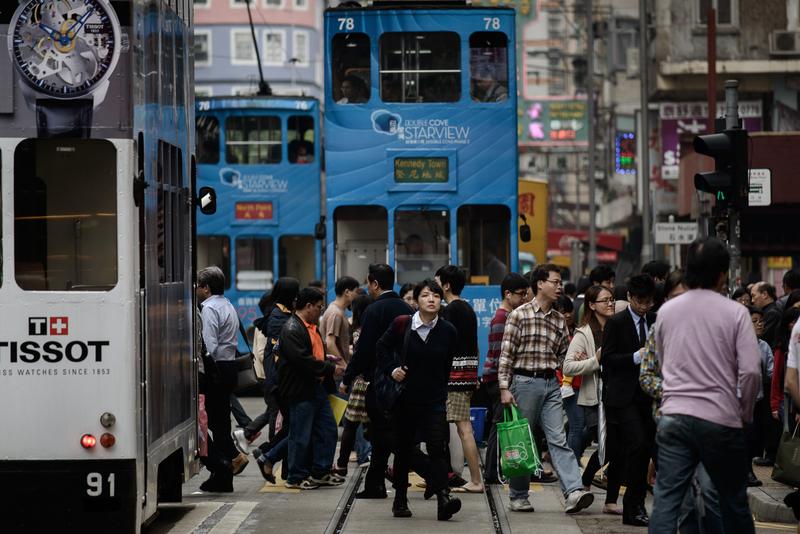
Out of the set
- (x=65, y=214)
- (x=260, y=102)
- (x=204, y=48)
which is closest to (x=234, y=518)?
(x=65, y=214)

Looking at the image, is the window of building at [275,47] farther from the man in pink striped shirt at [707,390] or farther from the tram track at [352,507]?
the man in pink striped shirt at [707,390]

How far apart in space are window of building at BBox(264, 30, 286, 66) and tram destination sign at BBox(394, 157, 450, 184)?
61.4 m

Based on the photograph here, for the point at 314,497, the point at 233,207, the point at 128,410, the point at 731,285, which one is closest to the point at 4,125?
the point at 128,410

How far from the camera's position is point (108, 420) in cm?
881

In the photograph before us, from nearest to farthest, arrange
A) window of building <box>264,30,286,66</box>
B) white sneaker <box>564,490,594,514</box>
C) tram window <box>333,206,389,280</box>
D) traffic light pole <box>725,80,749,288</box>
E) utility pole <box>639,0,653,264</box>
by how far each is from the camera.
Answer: white sneaker <box>564,490,594,514</box> → traffic light pole <box>725,80,749,288</box> → tram window <box>333,206,389,280</box> → utility pole <box>639,0,653,264</box> → window of building <box>264,30,286,66</box>

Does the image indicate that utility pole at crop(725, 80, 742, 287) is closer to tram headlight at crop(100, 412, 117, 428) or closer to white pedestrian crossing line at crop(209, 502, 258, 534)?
white pedestrian crossing line at crop(209, 502, 258, 534)

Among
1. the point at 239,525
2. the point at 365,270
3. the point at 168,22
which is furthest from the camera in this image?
the point at 365,270

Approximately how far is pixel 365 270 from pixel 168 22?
9.76 m

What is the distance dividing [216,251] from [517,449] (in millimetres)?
15194

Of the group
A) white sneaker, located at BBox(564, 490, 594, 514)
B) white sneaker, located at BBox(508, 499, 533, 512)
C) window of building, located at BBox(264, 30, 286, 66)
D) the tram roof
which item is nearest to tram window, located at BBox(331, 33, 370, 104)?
the tram roof

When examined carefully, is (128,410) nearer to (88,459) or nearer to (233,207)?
(88,459)

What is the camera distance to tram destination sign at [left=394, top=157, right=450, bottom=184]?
19359mm

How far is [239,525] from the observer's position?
11.1 m

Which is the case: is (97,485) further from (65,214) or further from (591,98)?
(591,98)
